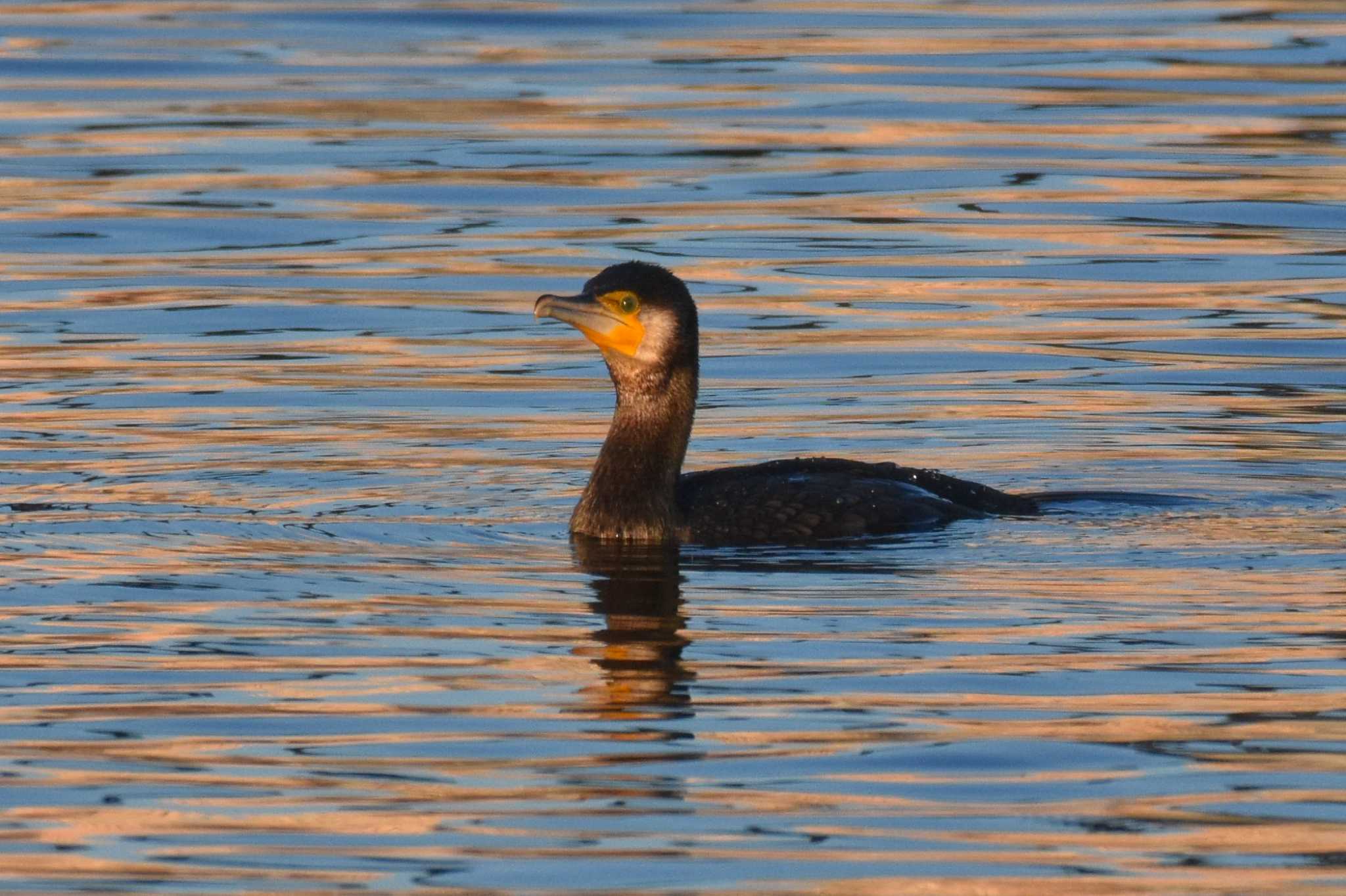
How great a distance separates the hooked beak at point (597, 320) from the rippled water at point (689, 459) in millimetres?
755

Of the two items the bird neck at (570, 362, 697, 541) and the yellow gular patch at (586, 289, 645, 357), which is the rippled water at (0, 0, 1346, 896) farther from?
the yellow gular patch at (586, 289, 645, 357)

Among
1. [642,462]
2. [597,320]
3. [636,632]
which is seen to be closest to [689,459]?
[642,462]

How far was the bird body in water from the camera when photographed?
10.9 meters

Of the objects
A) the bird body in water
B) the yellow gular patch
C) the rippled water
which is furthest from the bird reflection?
the yellow gular patch

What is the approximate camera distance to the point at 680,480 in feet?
37.3

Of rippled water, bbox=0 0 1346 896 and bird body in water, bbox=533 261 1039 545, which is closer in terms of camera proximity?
rippled water, bbox=0 0 1346 896

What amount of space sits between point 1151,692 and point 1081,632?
781 mm

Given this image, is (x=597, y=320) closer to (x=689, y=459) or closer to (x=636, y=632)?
(x=636, y=632)

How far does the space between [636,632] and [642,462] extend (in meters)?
1.78

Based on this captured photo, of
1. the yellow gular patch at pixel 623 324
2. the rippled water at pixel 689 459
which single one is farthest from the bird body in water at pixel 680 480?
the rippled water at pixel 689 459

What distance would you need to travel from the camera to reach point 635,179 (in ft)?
68.3

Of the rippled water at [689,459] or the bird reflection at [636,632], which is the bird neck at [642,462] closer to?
the bird reflection at [636,632]

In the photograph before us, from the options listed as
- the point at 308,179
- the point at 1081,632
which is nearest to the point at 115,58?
the point at 308,179

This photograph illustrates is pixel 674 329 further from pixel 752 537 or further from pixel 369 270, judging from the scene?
pixel 369 270
